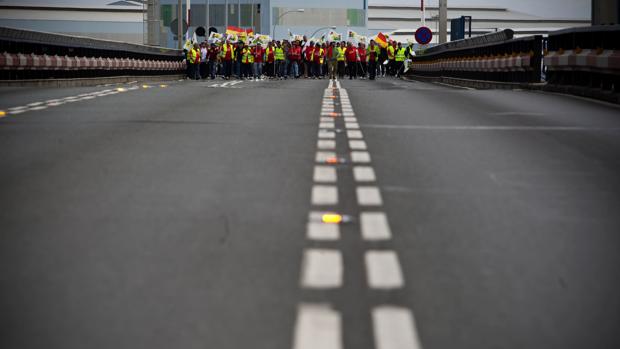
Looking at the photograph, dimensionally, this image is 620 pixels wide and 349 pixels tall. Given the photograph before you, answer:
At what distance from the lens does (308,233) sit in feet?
24.3

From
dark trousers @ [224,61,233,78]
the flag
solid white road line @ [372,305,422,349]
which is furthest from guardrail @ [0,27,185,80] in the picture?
solid white road line @ [372,305,422,349]

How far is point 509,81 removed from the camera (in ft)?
113

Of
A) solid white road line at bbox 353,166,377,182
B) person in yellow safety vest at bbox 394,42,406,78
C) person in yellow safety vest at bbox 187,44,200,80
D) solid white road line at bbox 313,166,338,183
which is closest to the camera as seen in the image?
solid white road line at bbox 313,166,338,183

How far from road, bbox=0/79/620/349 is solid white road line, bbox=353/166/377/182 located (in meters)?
0.06

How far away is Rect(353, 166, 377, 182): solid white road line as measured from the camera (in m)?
10.1

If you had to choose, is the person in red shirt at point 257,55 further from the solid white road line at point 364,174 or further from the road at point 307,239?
the solid white road line at point 364,174

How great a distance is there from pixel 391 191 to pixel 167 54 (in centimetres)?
5017

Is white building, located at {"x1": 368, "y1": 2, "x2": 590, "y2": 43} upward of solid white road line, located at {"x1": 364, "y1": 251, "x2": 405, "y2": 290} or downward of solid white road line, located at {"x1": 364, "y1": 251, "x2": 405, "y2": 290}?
upward

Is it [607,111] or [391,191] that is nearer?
[391,191]

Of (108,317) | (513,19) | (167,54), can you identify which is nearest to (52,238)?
(108,317)

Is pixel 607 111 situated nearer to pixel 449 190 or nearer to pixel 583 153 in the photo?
pixel 583 153

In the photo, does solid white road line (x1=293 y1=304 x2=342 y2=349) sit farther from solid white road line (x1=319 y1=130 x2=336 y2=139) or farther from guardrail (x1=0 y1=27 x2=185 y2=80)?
guardrail (x1=0 y1=27 x2=185 y2=80)

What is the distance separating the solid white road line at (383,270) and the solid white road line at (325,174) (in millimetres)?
3169

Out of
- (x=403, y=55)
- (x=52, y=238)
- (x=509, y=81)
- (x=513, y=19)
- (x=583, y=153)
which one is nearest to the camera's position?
(x=52, y=238)
